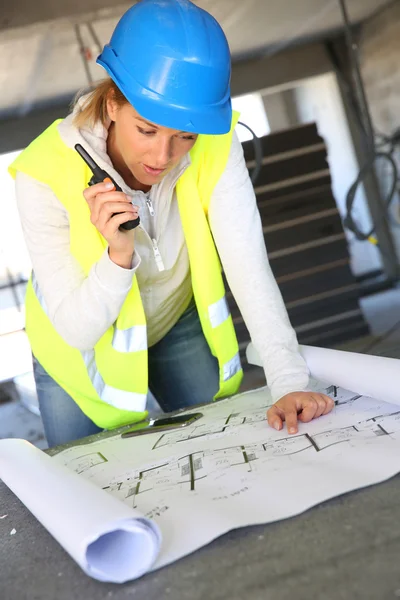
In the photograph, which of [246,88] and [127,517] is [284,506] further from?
[246,88]

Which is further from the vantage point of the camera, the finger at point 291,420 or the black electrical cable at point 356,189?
the black electrical cable at point 356,189

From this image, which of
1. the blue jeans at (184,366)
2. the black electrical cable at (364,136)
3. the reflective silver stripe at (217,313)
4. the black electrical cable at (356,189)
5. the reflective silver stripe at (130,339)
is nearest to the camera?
the reflective silver stripe at (130,339)

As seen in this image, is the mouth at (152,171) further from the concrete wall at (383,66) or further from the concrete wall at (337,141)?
the concrete wall at (383,66)

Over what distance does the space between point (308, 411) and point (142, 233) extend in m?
0.48

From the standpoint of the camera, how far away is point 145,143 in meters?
1.19

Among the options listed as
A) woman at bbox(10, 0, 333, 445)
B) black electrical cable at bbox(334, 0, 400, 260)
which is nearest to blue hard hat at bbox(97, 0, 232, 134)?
woman at bbox(10, 0, 333, 445)

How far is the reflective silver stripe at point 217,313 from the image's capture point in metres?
1.46

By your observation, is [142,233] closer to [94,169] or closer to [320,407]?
[94,169]

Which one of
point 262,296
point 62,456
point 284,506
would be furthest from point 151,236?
point 284,506

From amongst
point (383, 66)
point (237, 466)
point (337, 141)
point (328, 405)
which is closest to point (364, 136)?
point (337, 141)

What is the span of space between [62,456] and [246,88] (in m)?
2.85

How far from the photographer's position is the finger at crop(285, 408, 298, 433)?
43.2 inches

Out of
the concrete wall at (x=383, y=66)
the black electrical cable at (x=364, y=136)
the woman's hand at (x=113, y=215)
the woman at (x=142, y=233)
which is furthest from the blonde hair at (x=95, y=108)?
the concrete wall at (x=383, y=66)

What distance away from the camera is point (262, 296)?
1357mm
